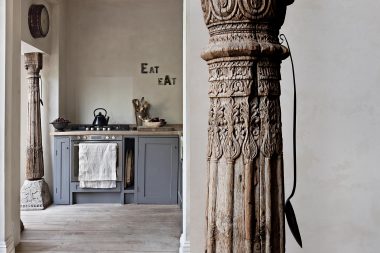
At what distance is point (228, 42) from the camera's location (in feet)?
2.40

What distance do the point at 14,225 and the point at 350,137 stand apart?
3.06 m

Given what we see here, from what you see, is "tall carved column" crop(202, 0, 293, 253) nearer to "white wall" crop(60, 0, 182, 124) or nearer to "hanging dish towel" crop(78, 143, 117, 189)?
"hanging dish towel" crop(78, 143, 117, 189)

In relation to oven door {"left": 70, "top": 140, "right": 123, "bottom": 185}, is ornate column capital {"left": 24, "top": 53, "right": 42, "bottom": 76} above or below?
above

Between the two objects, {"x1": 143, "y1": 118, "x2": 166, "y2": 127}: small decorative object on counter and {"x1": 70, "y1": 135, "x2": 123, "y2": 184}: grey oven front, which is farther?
{"x1": 143, "y1": 118, "x2": 166, "y2": 127}: small decorative object on counter

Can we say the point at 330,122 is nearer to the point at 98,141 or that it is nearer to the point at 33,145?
the point at 98,141

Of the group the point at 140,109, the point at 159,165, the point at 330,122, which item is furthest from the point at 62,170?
the point at 330,122

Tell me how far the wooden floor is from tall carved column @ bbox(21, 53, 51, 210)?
0.76 ft

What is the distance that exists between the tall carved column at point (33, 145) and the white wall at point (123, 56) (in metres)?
1.07

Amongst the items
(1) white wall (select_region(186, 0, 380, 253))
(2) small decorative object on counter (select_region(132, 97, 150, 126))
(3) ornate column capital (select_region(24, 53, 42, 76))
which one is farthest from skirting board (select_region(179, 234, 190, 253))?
(3) ornate column capital (select_region(24, 53, 42, 76))

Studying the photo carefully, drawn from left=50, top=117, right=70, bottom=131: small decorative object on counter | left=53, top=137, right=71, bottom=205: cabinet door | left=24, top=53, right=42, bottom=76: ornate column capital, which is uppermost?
left=24, top=53, right=42, bottom=76: ornate column capital

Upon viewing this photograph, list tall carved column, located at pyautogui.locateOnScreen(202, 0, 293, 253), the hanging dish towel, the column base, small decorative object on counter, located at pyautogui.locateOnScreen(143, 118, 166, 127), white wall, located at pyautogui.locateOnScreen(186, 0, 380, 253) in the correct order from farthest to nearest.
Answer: small decorative object on counter, located at pyautogui.locateOnScreen(143, 118, 166, 127), the hanging dish towel, the column base, white wall, located at pyautogui.locateOnScreen(186, 0, 380, 253), tall carved column, located at pyautogui.locateOnScreen(202, 0, 293, 253)

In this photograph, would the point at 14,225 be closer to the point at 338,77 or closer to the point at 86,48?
the point at 338,77

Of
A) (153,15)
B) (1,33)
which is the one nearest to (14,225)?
(1,33)

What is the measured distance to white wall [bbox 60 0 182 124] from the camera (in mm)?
6094
